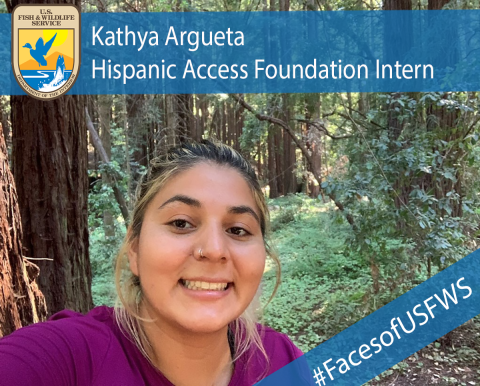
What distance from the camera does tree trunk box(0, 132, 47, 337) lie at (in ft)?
4.92

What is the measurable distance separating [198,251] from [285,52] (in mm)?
5643

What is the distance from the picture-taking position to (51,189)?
8.90 ft

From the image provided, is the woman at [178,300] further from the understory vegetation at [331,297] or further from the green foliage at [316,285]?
the green foliage at [316,285]

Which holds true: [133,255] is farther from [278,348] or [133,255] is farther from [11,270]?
[11,270]

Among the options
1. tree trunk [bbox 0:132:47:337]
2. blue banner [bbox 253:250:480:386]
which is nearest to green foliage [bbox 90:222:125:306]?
blue banner [bbox 253:250:480:386]

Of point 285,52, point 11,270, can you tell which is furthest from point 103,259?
point 11,270

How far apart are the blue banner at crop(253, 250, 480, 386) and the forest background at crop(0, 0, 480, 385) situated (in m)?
0.12

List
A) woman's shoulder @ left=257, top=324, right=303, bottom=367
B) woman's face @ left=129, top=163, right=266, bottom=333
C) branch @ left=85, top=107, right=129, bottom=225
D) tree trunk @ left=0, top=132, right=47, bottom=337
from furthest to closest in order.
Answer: branch @ left=85, top=107, right=129, bottom=225
tree trunk @ left=0, top=132, right=47, bottom=337
woman's shoulder @ left=257, top=324, right=303, bottom=367
woman's face @ left=129, top=163, right=266, bottom=333

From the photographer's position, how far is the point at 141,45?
4789mm

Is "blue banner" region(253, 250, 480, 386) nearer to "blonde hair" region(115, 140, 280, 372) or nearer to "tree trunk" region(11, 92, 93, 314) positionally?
"tree trunk" region(11, 92, 93, 314)

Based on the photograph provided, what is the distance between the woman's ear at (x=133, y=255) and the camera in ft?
3.92

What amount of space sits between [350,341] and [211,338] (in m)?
4.11

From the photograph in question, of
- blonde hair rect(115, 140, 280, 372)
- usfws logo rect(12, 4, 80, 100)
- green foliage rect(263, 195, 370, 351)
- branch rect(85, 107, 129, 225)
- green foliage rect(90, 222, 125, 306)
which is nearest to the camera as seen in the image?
blonde hair rect(115, 140, 280, 372)

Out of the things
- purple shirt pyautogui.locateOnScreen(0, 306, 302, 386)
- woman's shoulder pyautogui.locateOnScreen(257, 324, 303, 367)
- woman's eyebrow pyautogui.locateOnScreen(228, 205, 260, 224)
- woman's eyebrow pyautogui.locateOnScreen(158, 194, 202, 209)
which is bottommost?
woman's shoulder pyautogui.locateOnScreen(257, 324, 303, 367)
